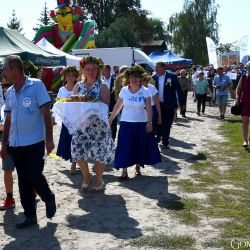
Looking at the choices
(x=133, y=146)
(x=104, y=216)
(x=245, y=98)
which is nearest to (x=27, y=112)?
(x=104, y=216)

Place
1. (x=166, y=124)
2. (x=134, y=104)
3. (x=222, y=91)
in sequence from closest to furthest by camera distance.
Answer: (x=134, y=104) → (x=166, y=124) → (x=222, y=91)

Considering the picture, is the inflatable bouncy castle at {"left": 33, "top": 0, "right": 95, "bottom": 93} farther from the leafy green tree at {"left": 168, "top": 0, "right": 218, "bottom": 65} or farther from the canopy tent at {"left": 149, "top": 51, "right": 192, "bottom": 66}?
the leafy green tree at {"left": 168, "top": 0, "right": 218, "bottom": 65}

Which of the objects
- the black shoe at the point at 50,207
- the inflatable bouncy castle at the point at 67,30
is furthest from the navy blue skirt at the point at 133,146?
the inflatable bouncy castle at the point at 67,30

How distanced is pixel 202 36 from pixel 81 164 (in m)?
60.2

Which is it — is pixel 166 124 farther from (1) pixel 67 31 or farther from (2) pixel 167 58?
(2) pixel 167 58

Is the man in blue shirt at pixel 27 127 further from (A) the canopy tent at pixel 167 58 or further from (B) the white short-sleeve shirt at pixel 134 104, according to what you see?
(A) the canopy tent at pixel 167 58

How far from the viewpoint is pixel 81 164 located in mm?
6410

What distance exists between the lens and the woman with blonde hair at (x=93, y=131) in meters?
6.30

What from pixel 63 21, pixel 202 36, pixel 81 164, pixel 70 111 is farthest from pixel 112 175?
pixel 202 36

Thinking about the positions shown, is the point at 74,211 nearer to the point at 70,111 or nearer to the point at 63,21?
the point at 70,111

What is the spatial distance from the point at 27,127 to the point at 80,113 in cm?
134

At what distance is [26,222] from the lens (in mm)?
5004

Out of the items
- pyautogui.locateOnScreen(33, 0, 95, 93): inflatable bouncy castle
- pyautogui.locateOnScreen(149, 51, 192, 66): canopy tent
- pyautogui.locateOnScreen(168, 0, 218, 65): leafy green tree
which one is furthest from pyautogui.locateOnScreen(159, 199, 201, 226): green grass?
pyautogui.locateOnScreen(168, 0, 218, 65): leafy green tree

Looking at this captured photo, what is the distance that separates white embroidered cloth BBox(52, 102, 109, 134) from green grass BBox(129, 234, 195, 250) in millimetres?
2014
